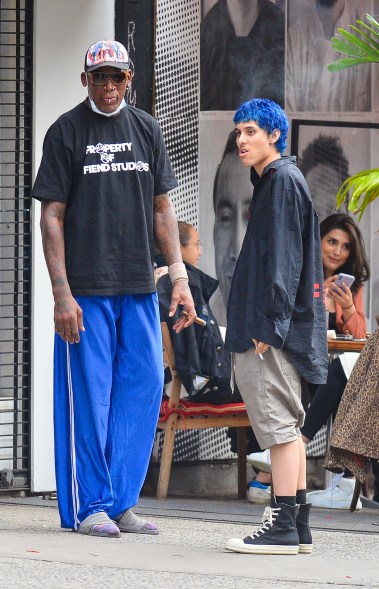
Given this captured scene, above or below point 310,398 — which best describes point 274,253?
above

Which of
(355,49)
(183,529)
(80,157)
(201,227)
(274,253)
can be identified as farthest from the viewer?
(201,227)

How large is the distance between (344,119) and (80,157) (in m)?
3.70

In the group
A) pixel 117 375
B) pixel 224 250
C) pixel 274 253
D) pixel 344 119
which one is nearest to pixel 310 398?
pixel 224 250

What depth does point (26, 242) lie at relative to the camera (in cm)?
812

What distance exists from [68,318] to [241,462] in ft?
10.2

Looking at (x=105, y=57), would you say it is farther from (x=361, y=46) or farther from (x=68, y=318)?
(x=361, y=46)

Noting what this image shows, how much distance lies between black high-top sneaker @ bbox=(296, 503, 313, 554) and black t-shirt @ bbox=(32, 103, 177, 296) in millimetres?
1222

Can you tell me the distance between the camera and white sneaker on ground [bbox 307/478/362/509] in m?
8.49

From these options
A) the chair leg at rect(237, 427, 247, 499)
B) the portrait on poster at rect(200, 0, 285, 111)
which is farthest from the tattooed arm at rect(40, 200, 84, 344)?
the portrait on poster at rect(200, 0, 285, 111)

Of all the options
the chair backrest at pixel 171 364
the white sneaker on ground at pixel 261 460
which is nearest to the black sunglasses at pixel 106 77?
the chair backrest at pixel 171 364

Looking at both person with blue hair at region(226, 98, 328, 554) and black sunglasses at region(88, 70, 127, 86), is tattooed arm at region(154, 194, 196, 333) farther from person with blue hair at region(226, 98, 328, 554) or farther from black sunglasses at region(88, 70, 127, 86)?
person with blue hair at region(226, 98, 328, 554)

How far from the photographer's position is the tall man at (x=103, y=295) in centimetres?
633

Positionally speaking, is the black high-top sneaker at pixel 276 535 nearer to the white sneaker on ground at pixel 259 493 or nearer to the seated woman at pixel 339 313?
the seated woman at pixel 339 313

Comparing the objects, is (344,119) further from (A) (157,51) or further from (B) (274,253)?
(B) (274,253)
